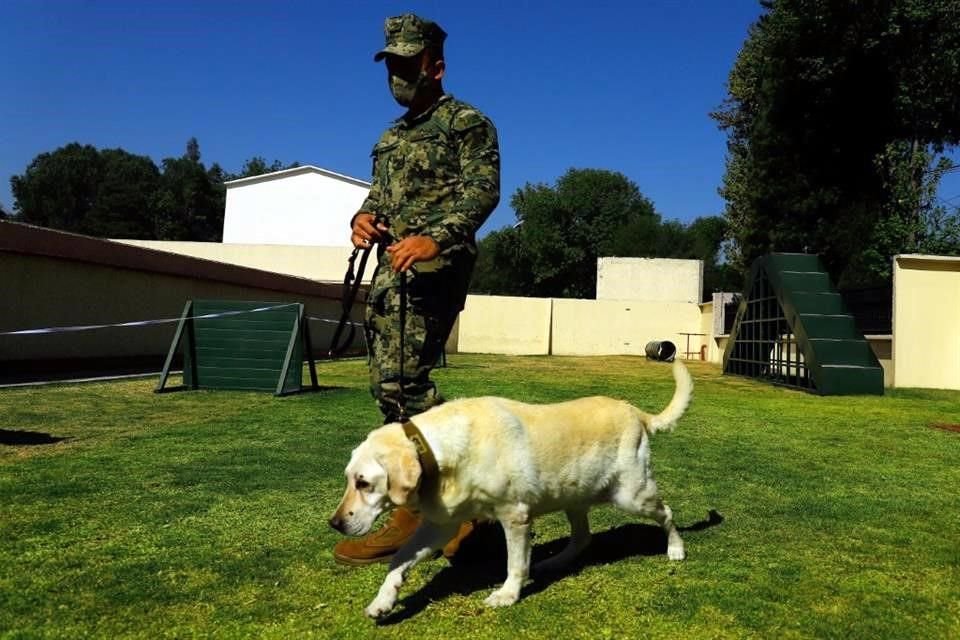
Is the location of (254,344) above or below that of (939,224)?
below

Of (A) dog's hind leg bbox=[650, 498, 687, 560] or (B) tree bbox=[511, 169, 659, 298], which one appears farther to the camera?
(B) tree bbox=[511, 169, 659, 298]

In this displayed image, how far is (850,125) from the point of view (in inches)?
1212

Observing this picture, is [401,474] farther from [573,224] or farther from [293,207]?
[573,224]

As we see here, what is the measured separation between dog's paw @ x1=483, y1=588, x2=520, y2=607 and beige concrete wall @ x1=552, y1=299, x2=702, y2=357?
31.3m

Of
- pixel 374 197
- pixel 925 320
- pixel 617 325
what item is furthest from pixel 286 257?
pixel 374 197

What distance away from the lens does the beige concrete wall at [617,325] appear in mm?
33531

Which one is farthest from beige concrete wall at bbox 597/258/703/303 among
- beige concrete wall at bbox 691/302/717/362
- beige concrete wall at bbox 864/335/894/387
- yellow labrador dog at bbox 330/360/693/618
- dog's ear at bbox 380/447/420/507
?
dog's ear at bbox 380/447/420/507

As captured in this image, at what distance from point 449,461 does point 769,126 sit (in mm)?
33752

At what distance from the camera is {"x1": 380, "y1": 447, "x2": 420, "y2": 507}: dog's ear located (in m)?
2.58

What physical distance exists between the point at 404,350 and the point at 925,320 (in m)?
15.7

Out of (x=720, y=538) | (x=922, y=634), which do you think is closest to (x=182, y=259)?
(x=720, y=538)

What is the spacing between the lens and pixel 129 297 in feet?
45.3

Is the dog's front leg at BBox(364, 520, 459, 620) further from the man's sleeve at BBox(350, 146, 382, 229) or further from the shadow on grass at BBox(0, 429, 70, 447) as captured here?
the shadow on grass at BBox(0, 429, 70, 447)

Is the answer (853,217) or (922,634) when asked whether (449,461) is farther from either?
(853,217)
